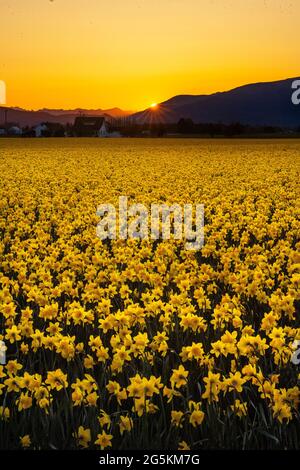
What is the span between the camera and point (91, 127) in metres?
146

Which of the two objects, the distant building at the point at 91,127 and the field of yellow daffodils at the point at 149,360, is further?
the distant building at the point at 91,127

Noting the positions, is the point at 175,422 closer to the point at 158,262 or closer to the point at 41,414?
the point at 41,414
